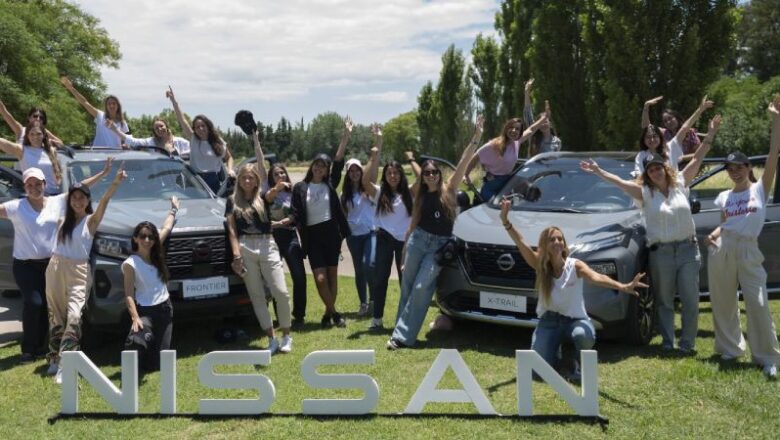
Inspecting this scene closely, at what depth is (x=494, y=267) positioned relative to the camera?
6.54 metres

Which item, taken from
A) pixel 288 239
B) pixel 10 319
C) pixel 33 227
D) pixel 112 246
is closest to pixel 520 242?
pixel 288 239

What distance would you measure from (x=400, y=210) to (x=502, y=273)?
5.25 ft

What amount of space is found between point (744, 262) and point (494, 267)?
1991 mm

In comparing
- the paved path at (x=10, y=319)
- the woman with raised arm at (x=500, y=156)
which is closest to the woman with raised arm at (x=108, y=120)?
the paved path at (x=10, y=319)

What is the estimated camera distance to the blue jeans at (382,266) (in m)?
7.59

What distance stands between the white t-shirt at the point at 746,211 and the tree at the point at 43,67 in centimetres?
2846

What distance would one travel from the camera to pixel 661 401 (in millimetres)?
5176

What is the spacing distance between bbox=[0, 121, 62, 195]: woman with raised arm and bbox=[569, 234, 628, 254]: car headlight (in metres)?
4.92

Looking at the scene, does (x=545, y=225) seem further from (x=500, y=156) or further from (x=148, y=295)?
(x=148, y=295)

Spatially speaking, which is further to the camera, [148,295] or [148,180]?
[148,180]

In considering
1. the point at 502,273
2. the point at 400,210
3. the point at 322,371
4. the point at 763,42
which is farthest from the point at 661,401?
the point at 763,42

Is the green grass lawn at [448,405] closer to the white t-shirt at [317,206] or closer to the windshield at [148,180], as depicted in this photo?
the white t-shirt at [317,206]

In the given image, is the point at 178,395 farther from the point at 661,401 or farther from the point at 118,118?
the point at 118,118

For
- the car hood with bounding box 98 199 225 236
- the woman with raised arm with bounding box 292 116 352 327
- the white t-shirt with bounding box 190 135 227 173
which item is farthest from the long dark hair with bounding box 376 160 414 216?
the white t-shirt with bounding box 190 135 227 173
